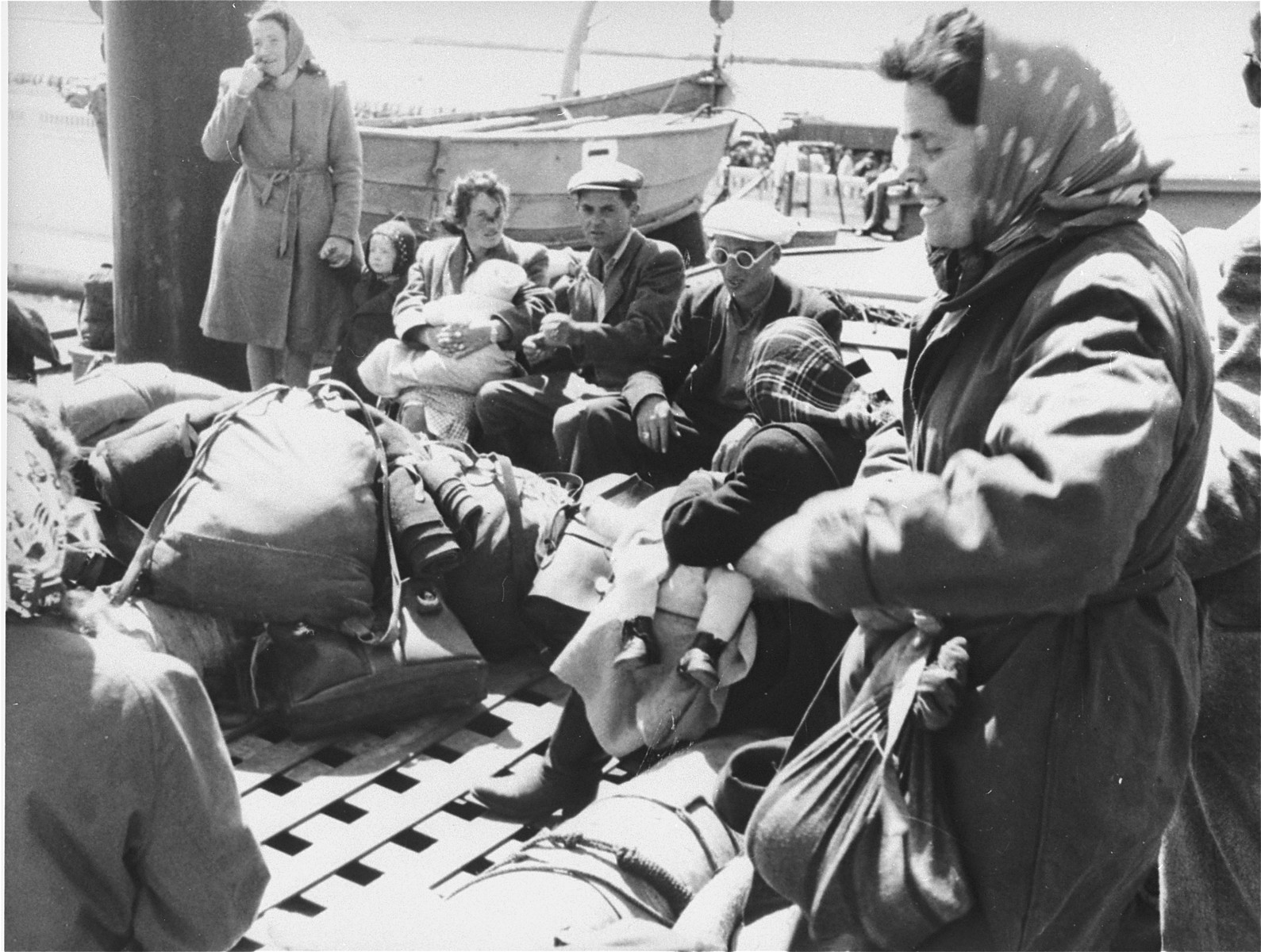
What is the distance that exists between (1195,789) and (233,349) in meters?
4.52

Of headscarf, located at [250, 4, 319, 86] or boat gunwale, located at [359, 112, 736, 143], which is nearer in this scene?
headscarf, located at [250, 4, 319, 86]

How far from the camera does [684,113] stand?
13539mm

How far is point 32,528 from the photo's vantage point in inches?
66.9

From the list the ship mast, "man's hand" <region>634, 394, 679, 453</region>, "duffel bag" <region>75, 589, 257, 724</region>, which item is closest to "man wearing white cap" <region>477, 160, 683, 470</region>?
"man's hand" <region>634, 394, 679, 453</region>

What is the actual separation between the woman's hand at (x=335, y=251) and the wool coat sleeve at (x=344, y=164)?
0.8 inches

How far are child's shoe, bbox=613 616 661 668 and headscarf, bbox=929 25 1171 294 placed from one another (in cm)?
166

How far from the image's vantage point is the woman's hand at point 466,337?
522cm

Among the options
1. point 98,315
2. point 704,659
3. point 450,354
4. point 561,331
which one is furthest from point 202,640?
point 98,315

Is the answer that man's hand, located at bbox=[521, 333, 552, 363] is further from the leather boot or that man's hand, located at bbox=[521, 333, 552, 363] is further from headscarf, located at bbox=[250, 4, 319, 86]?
the leather boot

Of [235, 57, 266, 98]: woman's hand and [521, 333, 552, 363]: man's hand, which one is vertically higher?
[235, 57, 266, 98]: woman's hand

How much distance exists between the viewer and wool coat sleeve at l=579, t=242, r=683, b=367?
4.83 m

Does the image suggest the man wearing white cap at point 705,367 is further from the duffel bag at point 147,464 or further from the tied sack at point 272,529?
the duffel bag at point 147,464

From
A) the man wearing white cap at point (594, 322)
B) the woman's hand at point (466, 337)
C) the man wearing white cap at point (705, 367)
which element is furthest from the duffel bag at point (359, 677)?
the woman's hand at point (466, 337)

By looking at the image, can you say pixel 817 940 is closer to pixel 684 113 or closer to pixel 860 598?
pixel 860 598
